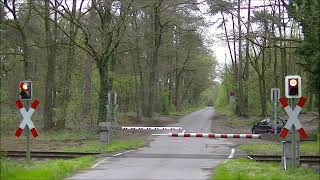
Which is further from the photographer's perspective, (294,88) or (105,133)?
(105,133)

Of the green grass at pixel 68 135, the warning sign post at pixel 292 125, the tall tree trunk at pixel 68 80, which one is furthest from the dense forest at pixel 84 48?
the warning sign post at pixel 292 125

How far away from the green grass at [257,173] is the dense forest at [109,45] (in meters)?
2.75

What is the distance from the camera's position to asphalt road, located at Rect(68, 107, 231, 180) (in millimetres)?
14953

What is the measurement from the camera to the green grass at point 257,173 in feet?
45.6

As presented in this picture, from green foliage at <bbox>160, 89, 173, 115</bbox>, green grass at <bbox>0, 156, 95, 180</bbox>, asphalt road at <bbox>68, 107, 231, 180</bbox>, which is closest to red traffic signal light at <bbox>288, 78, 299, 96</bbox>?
asphalt road at <bbox>68, 107, 231, 180</bbox>

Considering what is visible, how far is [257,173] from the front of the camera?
15180 millimetres

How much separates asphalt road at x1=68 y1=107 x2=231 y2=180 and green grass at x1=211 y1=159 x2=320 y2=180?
0.60 m

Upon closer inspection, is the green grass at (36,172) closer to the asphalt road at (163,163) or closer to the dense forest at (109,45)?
the asphalt road at (163,163)

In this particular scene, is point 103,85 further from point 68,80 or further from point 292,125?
point 292,125

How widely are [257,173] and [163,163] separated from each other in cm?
458

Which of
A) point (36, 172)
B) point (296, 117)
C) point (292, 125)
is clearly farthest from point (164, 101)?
point (36, 172)

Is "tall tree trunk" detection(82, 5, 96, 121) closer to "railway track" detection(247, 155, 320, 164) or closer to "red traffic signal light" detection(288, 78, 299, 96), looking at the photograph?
"railway track" detection(247, 155, 320, 164)

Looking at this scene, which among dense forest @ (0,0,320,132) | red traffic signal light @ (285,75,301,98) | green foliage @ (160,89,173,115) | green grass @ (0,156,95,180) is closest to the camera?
green grass @ (0,156,95,180)

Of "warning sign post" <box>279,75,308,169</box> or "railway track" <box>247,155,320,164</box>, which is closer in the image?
"warning sign post" <box>279,75,308,169</box>
